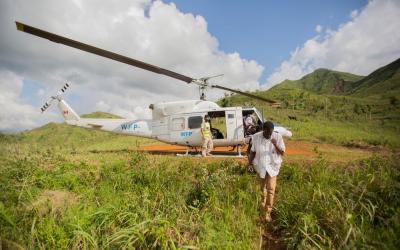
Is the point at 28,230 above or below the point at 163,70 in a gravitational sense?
below

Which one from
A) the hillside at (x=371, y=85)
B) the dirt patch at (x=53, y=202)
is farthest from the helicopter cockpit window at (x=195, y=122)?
the hillside at (x=371, y=85)

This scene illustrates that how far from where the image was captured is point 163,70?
28.9 ft

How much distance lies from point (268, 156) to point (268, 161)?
11 centimetres

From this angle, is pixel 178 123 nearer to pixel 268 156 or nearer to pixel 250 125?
pixel 250 125

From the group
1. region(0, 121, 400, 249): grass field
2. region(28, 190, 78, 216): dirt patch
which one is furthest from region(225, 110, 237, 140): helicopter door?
region(28, 190, 78, 216): dirt patch

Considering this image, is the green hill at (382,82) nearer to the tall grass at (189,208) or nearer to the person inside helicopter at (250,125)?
the person inside helicopter at (250,125)

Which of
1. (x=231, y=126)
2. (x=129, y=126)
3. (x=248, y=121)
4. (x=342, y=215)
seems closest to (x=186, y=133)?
(x=231, y=126)

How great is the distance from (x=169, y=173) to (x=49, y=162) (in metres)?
4.26

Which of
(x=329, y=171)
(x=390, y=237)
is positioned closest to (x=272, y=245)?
(x=390, y=237)

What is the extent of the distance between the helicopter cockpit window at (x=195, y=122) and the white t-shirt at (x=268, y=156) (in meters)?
6.66

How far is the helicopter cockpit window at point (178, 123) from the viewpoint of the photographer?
42.5ft

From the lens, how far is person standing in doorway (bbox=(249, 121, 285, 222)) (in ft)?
19.1

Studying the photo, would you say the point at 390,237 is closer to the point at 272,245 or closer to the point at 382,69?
the point at 272,245

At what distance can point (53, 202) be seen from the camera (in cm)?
671
